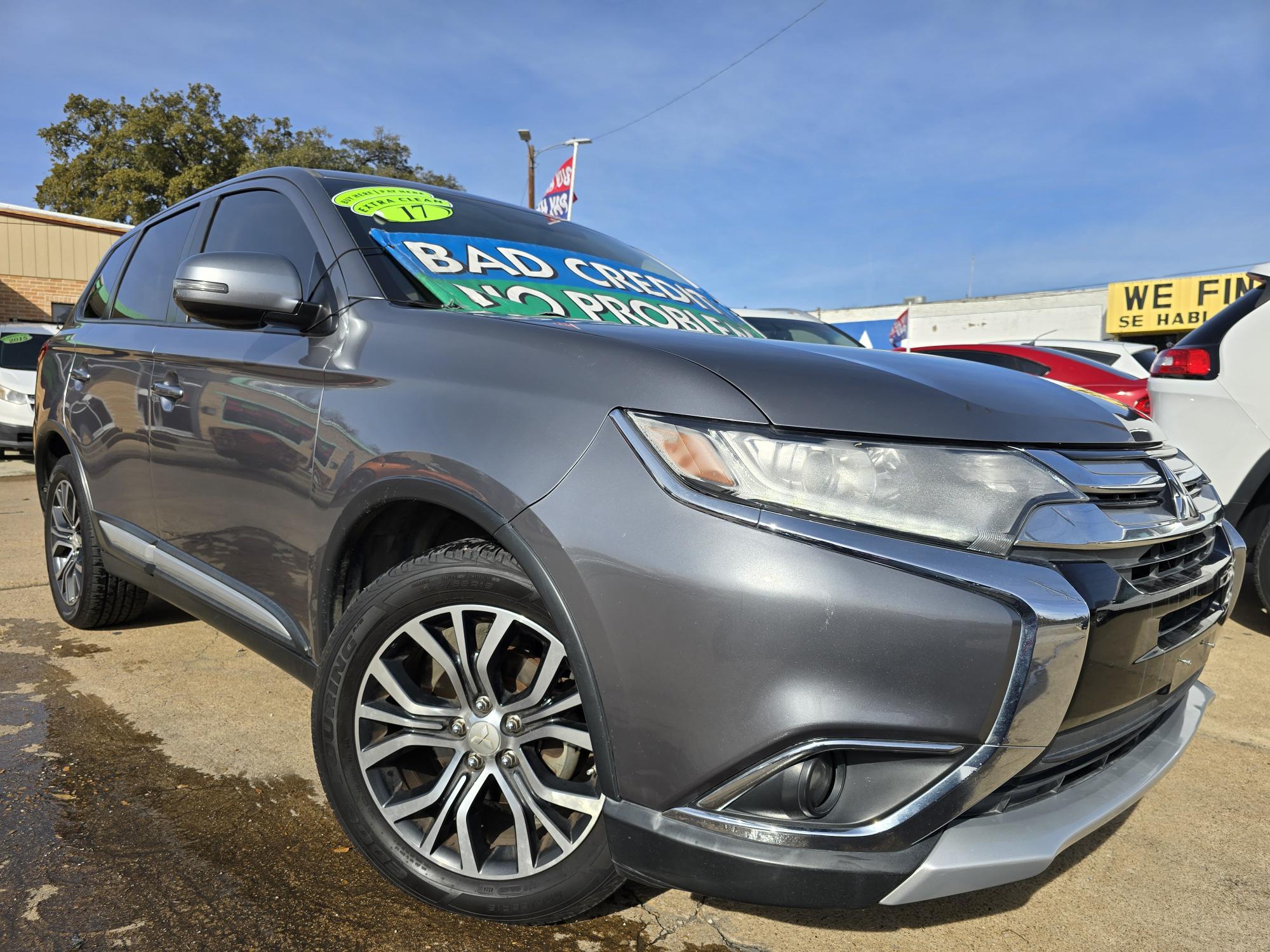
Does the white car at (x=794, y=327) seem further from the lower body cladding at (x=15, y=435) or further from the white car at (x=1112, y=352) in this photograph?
the lower body cladding at (x=15, y=435)

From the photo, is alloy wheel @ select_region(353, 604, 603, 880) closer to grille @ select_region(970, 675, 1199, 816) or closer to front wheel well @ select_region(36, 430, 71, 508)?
grille @ select_region(970, 675, 1199, 816)

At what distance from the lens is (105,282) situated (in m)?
3.70

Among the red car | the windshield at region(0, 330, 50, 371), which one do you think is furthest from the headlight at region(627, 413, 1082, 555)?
the windshield at region(0, 330, 50, 371)

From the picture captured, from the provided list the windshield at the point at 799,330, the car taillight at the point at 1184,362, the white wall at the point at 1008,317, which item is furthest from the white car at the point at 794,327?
the white wall at the point at 1008,317

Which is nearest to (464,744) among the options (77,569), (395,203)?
(395,203)

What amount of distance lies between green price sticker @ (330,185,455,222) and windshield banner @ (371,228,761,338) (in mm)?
114

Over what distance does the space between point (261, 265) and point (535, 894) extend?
1.52 m

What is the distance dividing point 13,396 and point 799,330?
828 cm

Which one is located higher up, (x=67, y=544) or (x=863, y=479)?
(x=863, y=479)

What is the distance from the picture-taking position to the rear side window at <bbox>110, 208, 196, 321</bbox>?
310cm

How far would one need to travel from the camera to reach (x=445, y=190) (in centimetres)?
284

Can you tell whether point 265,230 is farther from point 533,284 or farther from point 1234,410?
point 1234,410

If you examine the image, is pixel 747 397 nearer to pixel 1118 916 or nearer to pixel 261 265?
pixel 261 265

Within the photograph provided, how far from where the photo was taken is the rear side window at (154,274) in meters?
3.10
